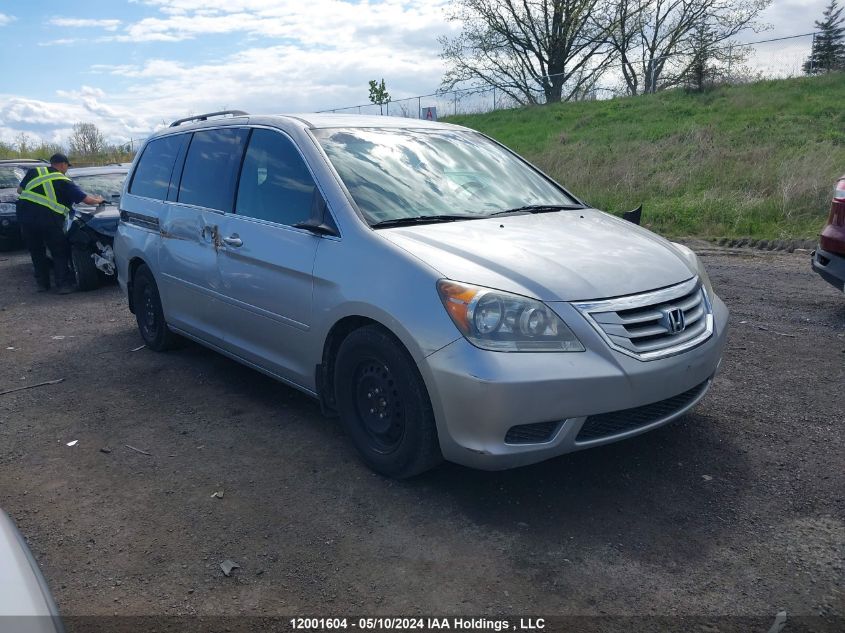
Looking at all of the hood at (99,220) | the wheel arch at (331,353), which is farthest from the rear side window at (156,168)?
the hood at (99,220)

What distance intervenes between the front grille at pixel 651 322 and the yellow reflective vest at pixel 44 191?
8375 mm

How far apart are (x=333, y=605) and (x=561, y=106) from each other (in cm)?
2801

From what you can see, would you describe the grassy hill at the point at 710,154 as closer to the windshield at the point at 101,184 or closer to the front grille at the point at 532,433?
the windshield at the point at 101,184

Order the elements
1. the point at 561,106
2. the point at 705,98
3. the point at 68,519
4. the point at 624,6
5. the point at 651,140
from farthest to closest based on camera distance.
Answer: the point at 624,6
the point at 561,106
the point at 705,98
the point at 651,140
the point at 68,519

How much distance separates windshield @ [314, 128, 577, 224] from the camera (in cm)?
403

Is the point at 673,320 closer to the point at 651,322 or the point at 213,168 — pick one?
the point at 651,322

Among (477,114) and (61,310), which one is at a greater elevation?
(477,114)

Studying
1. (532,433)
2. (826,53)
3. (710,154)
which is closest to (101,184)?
(532,433)

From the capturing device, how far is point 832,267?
5797mm

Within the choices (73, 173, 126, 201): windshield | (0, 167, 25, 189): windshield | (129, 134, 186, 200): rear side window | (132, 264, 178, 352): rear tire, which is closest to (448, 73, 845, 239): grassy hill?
(129, 134, 186, 200): rear side window

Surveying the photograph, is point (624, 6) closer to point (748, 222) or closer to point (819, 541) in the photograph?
point (748, 222)

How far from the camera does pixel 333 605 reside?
9.07 ft

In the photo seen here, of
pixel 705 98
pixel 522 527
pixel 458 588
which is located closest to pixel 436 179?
pixel 522 527

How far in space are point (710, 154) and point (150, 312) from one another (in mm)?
13257
